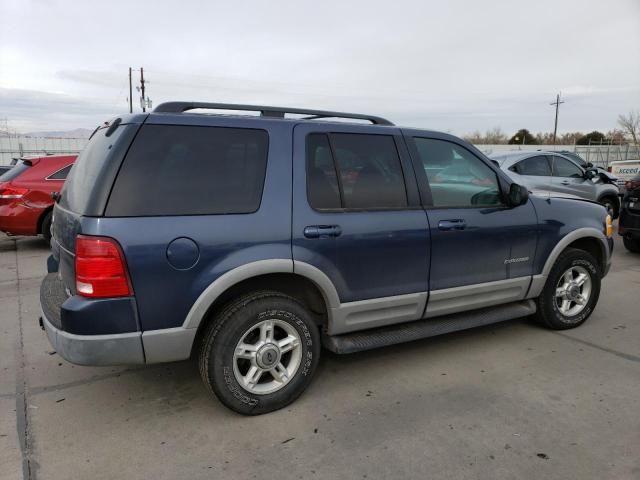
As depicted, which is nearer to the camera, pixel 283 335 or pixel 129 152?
pixel 129 152

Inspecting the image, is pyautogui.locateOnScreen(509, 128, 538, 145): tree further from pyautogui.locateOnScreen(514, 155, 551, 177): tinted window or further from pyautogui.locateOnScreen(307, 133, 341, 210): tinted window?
pyautogui.locateOnScreen(307, 133, 341, 210): tinted window

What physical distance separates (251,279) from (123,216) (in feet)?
2.78

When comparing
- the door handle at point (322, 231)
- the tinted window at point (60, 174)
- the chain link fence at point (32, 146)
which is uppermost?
the chain link fence at point (32, 146)

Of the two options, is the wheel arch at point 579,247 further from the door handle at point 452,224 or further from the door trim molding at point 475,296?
the door handle at point 452,224

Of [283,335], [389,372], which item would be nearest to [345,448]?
[283,335]

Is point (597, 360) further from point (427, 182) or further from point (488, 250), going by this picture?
point (427, 182)

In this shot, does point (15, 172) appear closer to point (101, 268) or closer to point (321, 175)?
point (101, 268)

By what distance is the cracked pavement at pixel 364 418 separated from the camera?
2576 mm

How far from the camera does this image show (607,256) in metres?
4.67

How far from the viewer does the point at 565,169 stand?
33.3 ft

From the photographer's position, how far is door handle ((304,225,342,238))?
306 centimetres

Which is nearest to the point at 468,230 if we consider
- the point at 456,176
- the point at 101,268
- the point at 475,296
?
the point at 456,176

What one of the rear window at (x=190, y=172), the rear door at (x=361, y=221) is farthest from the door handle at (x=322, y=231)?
the rear window at (x=190, y=172)

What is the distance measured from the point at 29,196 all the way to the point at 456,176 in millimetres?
7292
